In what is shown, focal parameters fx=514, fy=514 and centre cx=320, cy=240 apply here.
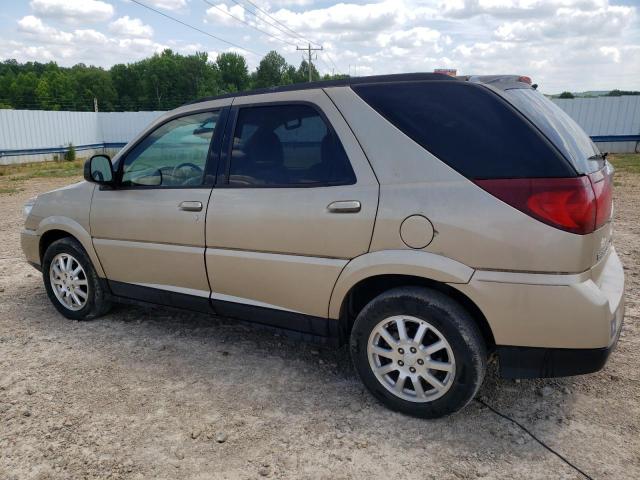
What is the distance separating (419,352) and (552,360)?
0.66m

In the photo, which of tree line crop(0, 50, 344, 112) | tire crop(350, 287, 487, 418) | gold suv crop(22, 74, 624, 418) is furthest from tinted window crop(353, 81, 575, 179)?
tree line crop(0, 50, 344, 112)

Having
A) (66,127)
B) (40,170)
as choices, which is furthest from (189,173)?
(66,127)

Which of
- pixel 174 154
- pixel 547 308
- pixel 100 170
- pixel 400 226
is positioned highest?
pixel 174 154

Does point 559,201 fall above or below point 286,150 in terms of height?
below

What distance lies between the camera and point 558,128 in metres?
2.69

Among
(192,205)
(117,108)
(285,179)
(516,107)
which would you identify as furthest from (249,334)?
(117,108)

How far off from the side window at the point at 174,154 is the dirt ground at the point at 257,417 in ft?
4.18

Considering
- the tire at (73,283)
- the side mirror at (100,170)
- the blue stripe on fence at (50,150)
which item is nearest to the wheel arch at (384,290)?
the side mirror at (100,170)

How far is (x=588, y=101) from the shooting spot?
22.7m

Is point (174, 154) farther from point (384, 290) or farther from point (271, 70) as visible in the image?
point (271, 70)

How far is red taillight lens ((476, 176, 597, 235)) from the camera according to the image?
7.94 feet

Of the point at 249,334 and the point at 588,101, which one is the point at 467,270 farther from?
the point at 588,101

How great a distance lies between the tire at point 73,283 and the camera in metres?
4.33

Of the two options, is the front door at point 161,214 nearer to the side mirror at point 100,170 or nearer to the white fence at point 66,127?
the side mirror at point 100,170
